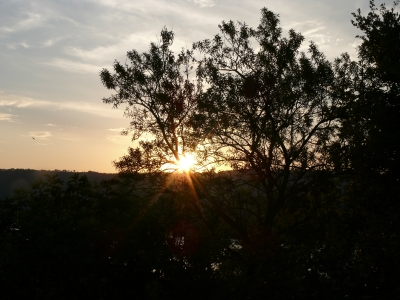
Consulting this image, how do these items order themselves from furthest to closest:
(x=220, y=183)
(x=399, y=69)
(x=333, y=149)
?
(x=220, y=183)
(x=333, y=149)
(x=399, y=69)

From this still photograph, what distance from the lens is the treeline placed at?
857 centimetres

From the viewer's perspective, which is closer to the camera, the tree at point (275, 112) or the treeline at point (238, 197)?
the treeline at point (238, 197)

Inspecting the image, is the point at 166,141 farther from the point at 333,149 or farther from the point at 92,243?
the point at 92,243

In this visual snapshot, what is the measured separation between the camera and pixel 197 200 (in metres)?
18.1

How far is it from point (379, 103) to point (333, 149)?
3925 millimetres

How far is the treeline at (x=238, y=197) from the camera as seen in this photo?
8.57m

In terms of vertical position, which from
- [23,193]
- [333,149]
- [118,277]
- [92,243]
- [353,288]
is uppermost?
[333,149]

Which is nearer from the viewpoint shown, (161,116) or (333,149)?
(333,149)

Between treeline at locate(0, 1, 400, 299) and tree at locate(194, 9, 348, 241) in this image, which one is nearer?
treeline at locate(0, 1, 400, 299)

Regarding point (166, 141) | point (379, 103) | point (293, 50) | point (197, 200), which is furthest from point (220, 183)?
point (379, 103)

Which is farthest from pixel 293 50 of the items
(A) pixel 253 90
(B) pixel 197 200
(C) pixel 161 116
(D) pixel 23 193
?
(D) pixel 23 193

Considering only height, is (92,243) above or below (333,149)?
below

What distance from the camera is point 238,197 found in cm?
1970

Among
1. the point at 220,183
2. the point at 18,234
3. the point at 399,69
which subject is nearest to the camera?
the point at 18,234
